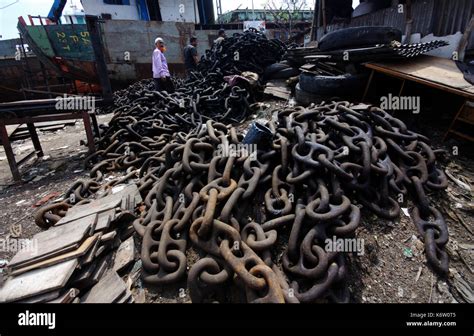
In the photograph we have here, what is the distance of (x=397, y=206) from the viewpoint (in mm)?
2189

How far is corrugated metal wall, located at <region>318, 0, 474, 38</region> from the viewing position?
4844 millimetres

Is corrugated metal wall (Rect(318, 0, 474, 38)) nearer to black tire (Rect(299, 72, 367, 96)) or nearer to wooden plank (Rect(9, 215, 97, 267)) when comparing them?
black tire (Rect(299, 72, 367, 96))

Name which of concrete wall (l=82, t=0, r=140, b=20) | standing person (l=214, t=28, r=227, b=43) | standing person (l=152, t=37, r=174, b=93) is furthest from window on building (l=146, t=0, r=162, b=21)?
standing person (l=152, t=37, r=174, b=93)

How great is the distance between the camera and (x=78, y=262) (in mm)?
1740

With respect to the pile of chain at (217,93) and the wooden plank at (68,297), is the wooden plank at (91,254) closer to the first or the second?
the wooden plank at (68,297)

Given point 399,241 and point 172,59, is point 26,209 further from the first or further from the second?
point 172,59

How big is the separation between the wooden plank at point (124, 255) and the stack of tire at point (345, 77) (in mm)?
3734

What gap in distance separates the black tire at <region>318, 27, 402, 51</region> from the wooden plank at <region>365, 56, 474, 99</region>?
26.3 inches

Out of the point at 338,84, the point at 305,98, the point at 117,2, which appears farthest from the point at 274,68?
the point at 117,2

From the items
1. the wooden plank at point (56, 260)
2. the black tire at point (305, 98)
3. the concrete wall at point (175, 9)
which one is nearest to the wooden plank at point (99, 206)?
the wooden plank at point (56, 260)

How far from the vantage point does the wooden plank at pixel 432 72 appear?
9.67ft

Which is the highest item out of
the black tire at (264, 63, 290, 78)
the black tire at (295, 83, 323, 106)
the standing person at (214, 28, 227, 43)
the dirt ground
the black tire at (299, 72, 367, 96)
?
the standing person at (214, 28, 227, 43)

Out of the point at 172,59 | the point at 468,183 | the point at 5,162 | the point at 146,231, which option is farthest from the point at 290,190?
the point at 172,59

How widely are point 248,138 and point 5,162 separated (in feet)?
17.2
